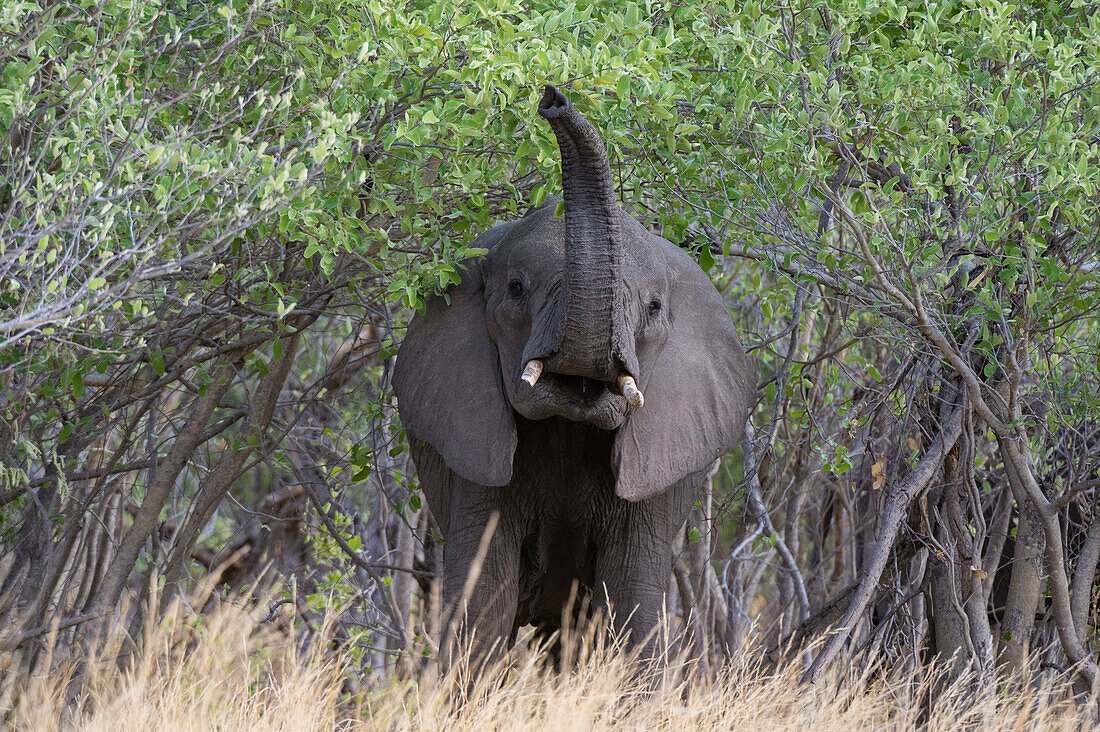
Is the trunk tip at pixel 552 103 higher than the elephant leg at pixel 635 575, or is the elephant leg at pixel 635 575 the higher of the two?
the trunk tip at pixel 552 103

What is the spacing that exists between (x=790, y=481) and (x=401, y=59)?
17.1 ft

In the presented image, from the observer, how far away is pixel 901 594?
265 inches

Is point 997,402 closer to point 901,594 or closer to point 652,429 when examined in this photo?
point 901,594

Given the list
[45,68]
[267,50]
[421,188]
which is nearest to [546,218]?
[421,188]

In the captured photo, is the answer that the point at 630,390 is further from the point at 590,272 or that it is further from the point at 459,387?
the point at 459,387

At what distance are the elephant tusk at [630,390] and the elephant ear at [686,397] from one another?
48cm

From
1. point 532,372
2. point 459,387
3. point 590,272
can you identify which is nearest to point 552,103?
point 590,272

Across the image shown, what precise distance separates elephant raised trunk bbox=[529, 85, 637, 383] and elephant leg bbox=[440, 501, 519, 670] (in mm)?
1099

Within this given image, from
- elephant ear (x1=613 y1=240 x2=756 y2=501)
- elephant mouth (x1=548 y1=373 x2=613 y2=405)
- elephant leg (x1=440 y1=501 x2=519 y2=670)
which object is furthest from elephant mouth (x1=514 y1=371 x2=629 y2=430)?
elephant leg (x1=440 y1=501 x2=519 y2=670)

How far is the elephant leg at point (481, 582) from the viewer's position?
537cm

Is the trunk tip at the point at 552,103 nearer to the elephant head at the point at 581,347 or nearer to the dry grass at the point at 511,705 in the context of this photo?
the elephant head at the point at 581,347

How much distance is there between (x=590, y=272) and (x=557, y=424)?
1.08 metres

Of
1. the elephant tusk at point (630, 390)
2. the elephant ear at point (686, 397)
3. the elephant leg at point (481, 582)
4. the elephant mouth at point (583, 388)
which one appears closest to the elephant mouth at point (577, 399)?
the elephant mouth at point (583, 388)

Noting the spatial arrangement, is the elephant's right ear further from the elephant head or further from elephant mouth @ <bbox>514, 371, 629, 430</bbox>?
elephant mouth @ <bbox>514, 371, 629, 430</bbox>
